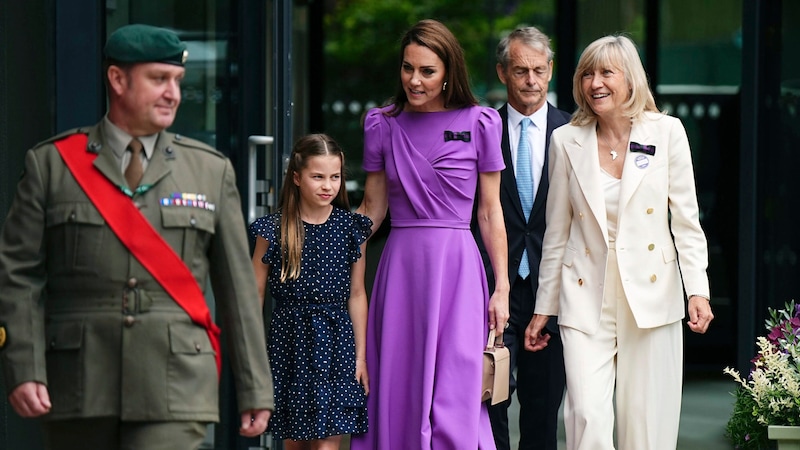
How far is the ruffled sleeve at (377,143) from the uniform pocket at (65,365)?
200 centimetres

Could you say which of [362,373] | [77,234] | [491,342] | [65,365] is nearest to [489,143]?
[491,342]

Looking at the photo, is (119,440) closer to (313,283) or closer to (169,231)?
(169,231)

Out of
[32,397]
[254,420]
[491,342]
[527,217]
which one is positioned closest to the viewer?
[32,397]

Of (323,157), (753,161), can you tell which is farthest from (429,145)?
(753,161)

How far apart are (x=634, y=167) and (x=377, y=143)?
3.19 ft

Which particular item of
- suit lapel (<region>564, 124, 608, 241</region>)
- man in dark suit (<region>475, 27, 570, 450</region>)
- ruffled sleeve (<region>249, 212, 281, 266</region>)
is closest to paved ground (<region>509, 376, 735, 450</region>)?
man in dark suit (<region>475, 27, 570, 450</region>)

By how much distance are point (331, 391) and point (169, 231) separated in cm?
162

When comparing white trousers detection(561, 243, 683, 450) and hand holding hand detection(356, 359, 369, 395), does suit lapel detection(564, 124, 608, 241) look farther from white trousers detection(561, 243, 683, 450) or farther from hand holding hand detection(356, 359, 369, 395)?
hand holding hand detection(356, 359, 369, 395)

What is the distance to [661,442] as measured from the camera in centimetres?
528

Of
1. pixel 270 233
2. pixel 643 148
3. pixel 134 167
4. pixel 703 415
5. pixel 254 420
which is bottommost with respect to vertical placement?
pixel 703 415

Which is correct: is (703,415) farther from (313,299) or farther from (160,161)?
(160,161)

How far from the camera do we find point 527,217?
19.4ft

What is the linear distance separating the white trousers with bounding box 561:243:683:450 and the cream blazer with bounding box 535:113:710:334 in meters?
0.05

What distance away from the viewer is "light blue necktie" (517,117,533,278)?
A: 5.89m
